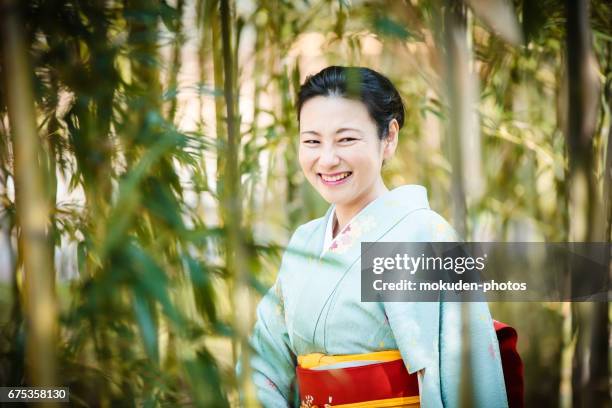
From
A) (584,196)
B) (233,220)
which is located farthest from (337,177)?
(584,196)

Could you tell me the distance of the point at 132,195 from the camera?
1104 millimetres

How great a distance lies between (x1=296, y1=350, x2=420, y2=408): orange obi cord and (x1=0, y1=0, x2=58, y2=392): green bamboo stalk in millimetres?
516

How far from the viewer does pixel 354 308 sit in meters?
1.29

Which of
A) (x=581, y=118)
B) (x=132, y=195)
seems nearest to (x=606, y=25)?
(x=581, y=118)

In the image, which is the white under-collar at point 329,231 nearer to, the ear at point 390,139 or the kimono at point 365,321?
the kimono at point 365,321

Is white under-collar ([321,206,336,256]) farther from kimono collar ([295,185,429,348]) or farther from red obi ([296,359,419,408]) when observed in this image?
red obi ([296,359,419,408])

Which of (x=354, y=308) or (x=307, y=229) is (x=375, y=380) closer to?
(x=354, y=308)

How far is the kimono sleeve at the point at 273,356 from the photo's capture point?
4.43 feet

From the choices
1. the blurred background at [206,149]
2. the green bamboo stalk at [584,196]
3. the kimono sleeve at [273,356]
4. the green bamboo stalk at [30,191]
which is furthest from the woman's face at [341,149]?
the green bamboo stalk at [30,191]

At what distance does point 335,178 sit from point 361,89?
0.61ft

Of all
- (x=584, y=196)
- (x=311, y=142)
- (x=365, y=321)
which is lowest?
(x=365, y=321)

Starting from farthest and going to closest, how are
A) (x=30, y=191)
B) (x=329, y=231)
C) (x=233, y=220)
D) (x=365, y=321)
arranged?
1. (x=329, y=231)
2. (x=365, y=321)
3. (x=233, y=220)
4. (x=30, y=191)

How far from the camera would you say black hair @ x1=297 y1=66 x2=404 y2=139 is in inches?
50.8

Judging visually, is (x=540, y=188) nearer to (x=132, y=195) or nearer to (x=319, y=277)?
(x=319, y=277)
